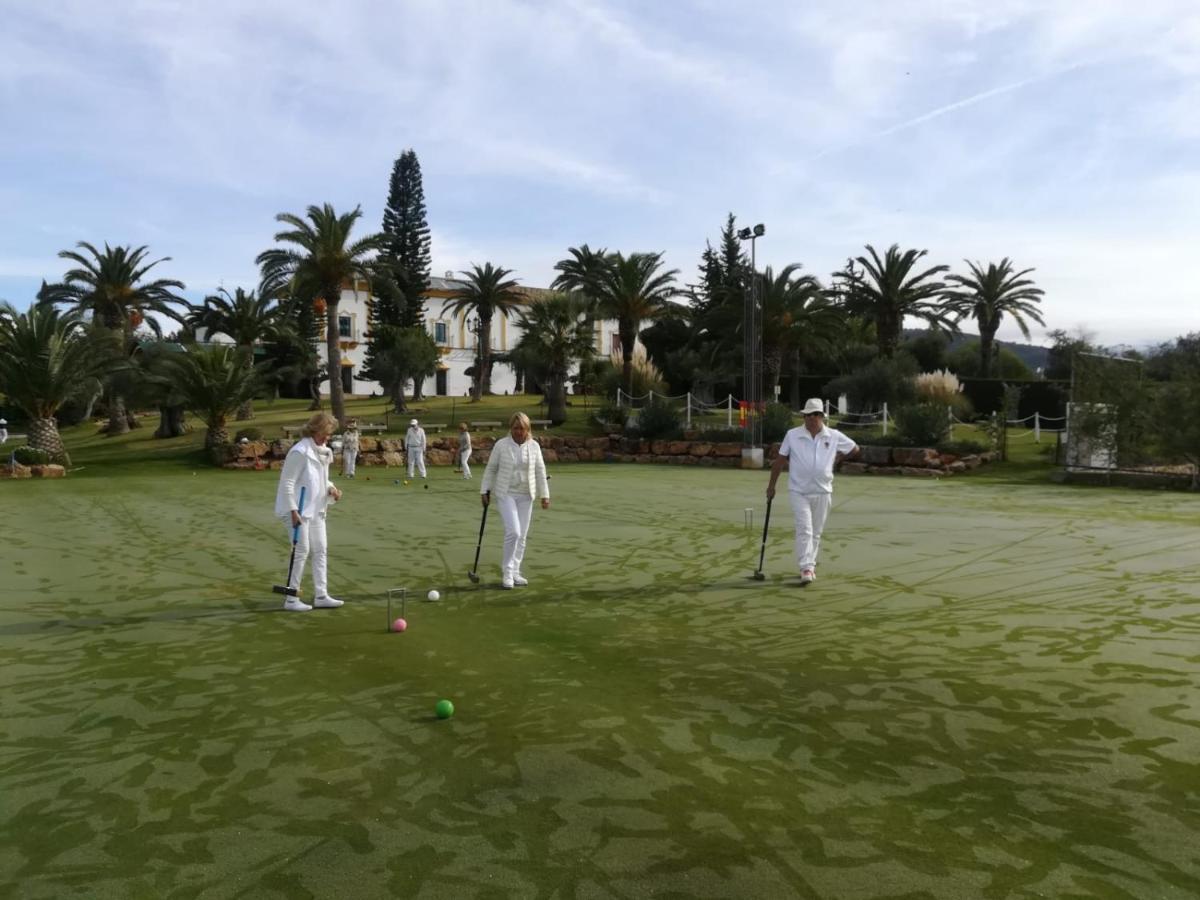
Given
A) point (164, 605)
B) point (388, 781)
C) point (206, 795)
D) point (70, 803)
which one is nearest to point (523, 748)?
point (388, 781)

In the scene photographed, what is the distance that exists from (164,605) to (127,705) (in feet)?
9.33

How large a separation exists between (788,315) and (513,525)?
27.1m

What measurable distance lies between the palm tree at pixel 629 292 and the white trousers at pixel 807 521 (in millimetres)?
27268

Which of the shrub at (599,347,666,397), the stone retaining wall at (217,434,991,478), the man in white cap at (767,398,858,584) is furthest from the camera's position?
the shrub at (599,347,666,397)

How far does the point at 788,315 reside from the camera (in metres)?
33.7

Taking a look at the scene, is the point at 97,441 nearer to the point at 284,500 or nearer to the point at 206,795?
the point at 284,500

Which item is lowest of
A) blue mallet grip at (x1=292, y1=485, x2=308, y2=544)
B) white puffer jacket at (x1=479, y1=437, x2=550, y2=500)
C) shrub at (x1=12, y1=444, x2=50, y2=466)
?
shrub at (x1=12, y1=444, x2=50, y2=466)

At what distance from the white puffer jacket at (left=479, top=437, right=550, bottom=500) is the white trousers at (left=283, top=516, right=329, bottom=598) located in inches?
62.2

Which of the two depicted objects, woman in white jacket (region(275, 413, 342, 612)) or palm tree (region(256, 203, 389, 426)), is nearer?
woman in white jacket (region(275, 413, 342, 612))

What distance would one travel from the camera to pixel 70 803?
12.9 feet

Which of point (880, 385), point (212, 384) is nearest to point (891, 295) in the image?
point (880, 385)

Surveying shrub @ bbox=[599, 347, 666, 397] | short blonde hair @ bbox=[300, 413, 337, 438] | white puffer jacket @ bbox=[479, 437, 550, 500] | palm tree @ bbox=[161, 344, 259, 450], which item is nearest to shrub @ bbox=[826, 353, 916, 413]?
shrub @ bbox=[599, 347, 666, 397]

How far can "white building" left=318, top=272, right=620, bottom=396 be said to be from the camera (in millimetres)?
62000

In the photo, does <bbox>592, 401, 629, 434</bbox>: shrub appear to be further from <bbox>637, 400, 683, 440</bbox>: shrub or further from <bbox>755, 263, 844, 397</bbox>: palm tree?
<bbox>755, 263, 844, 397</bbox>: palm tree
